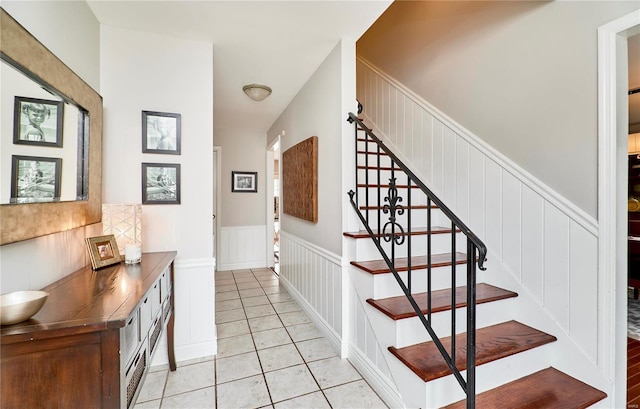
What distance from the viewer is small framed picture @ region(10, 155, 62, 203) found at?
3.38 ft

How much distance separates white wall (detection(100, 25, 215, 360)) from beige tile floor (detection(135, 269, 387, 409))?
0.23 m

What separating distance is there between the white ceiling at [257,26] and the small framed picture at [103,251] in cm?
145

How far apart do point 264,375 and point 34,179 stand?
5.59 ft

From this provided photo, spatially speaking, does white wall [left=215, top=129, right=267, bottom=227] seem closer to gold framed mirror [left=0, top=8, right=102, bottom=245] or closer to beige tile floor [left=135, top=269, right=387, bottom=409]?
beige tile floor [left=135, top=269, right=387, bottom=409]

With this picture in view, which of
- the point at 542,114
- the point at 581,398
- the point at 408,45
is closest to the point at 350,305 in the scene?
the point at 581,398

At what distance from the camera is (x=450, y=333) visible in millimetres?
1705

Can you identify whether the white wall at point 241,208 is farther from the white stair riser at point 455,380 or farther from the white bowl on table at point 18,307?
the white bowl on table at point 18,307

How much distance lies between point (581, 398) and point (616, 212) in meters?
0.98

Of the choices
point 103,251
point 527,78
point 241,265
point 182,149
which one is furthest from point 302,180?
point 241,265

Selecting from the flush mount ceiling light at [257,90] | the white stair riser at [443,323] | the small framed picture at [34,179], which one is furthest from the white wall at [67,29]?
the white stair riser at [443,323]

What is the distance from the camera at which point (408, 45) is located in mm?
2865

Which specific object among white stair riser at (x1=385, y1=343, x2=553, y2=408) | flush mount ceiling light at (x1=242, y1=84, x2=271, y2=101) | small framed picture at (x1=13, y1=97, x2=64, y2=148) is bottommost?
white stair riser at (x1=385, y1=343, x2=553, y2=408)

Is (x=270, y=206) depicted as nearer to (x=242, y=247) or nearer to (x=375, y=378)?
(x=242, y=247)

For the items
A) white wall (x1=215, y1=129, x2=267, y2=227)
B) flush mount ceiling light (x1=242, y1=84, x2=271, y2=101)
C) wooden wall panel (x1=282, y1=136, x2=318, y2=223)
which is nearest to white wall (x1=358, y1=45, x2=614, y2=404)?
wooden wall panel (x1=282, y1=136, x2=318, y2=223)
